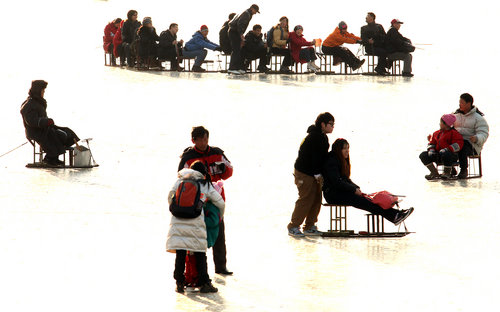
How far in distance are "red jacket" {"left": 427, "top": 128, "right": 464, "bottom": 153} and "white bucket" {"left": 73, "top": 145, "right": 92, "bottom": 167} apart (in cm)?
481

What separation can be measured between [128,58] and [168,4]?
48.8 feet

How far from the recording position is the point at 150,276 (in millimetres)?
10203

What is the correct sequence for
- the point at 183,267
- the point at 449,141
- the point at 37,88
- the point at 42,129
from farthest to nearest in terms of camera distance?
1. the point at 42,129
2. the point at 37,88
3. the point at 449,141
4. the point at 183,267

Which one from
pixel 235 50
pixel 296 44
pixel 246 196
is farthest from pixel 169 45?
pixel 246 196

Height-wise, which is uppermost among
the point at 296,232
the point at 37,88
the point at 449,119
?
the point at 37,88

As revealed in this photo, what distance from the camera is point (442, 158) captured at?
51.5ft

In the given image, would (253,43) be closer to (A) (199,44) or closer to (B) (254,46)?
(B) (254,46)

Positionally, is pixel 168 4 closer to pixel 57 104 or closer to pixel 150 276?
pixel 57 104

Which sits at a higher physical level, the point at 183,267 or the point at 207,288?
the point at 183,267

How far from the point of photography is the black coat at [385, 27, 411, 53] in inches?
1029

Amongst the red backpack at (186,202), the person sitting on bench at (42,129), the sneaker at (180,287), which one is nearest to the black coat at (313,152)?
the red backpack at (186,202)

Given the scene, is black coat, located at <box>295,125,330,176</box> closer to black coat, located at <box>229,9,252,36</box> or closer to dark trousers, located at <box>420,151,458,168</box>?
dark trousers, located at <box>420,151,458,168</box>

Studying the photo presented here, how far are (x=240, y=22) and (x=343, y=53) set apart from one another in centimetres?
247

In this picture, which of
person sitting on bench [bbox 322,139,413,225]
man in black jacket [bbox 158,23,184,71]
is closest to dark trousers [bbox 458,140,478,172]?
person sitting on bench [bbox 322,139,413,225]
